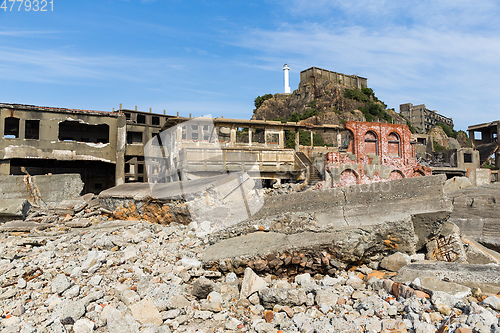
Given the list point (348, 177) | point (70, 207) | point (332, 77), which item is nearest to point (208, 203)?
point (70, 207)

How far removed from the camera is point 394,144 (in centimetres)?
1919

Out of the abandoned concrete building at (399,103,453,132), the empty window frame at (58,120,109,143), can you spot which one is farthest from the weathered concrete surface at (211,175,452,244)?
the abandoned concrete building at (399,103,453,132)

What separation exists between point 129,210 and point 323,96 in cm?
4587

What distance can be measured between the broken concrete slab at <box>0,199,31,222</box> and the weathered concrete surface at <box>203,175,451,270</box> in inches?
262

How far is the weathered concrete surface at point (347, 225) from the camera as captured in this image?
15.6 ft

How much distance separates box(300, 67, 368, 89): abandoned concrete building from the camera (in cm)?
5397

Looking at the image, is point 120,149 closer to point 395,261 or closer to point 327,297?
point 395,261

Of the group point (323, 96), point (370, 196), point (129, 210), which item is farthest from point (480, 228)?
point (323, 96)

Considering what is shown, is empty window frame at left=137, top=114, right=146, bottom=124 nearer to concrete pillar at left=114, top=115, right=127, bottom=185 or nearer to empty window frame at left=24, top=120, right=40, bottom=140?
concrete pillar at left=114, top=115, right=127, bottom=185

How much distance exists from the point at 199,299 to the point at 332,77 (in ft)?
184

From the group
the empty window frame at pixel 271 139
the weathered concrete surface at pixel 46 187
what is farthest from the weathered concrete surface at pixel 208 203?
the empty window frame at pixel 271 139

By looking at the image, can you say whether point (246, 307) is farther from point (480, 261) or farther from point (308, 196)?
point (480, 261)

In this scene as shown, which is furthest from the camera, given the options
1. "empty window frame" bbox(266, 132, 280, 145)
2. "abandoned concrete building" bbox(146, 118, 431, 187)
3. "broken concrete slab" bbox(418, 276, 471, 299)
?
"empty window frame" bbox(266, 132, 280, 145)

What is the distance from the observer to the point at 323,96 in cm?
5041
